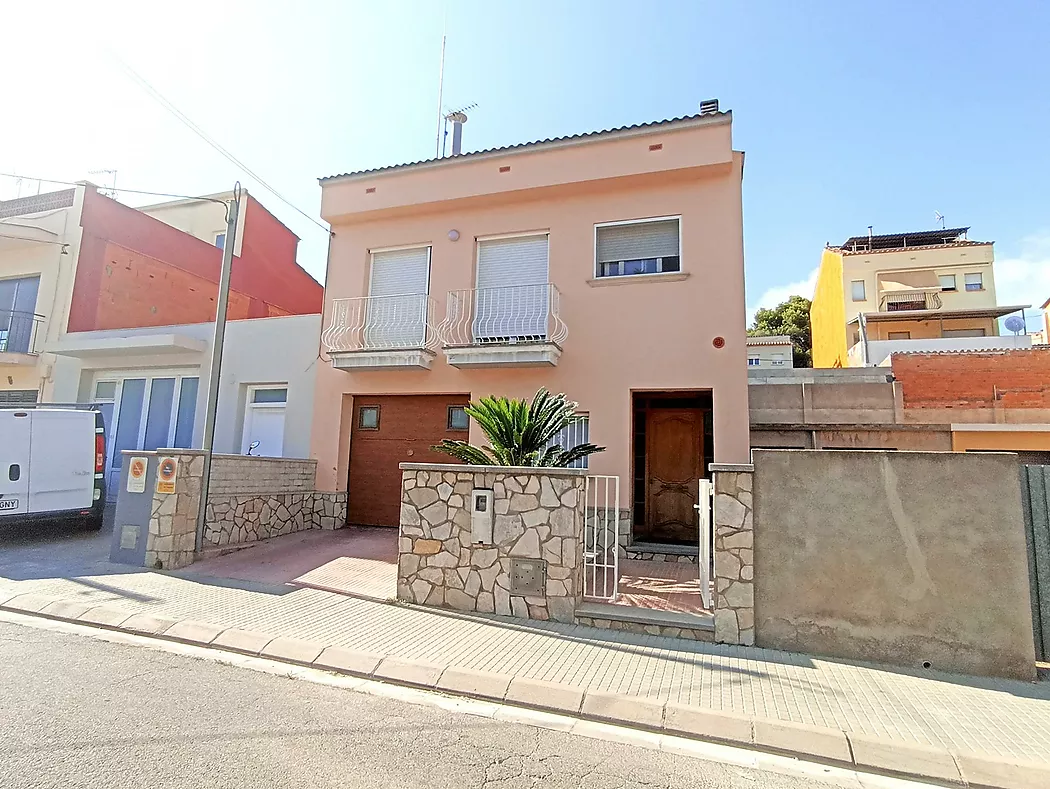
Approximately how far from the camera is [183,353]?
12.2 metres

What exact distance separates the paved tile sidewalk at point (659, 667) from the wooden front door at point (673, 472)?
14.8ft

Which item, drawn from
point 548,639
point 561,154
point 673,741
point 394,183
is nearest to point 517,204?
point 561,154

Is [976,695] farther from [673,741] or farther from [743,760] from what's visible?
[673,741]

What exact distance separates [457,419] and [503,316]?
81.6 inches

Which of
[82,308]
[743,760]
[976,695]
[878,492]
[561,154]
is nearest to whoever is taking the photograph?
[743,760]

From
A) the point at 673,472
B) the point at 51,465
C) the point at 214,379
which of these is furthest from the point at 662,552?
the point at 51,465

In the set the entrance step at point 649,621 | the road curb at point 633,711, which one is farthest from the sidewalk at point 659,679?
the entrance step at point 649,621

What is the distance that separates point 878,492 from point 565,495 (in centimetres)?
284

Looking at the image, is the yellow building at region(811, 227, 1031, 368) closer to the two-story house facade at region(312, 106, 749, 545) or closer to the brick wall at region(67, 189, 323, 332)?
the two-story house facade at region(312, 106, 749, 545)

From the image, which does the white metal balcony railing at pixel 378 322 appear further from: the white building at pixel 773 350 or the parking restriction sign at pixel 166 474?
the white building at pixel 773 350

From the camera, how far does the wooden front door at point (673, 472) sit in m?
9.56

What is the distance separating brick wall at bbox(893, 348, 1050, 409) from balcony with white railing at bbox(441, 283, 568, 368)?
6.46 metres

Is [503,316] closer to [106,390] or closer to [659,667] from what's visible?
[659,667]

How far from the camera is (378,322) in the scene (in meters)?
10.9
